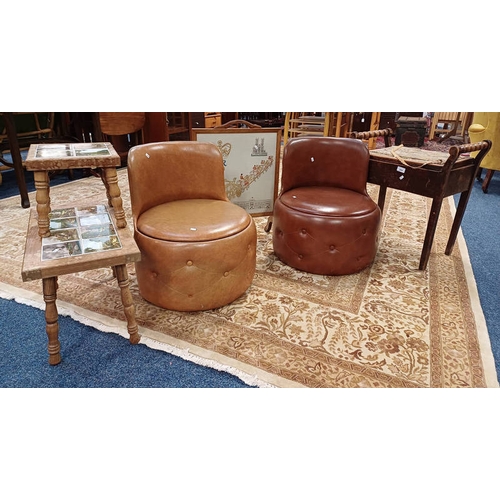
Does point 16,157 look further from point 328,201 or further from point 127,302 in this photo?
point 328,201

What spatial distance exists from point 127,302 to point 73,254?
1.10 feet

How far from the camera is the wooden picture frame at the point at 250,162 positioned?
9.00 feet

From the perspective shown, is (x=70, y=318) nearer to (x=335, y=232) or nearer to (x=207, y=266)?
(x=207, y=266)

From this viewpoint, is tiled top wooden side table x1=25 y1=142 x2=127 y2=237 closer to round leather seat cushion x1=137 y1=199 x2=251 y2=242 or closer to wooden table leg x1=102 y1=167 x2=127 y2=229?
wooden table leg x1=102 y1=167 x2=127 y2=229

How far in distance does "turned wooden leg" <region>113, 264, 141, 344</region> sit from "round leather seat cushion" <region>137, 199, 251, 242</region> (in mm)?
251

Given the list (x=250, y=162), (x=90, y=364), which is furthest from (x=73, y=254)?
(x=250, y=162)

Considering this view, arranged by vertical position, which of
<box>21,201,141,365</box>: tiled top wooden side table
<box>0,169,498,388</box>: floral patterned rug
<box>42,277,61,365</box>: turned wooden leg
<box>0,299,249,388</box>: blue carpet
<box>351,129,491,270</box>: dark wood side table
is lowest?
<box>0,299,249,388</box>: blue carpet

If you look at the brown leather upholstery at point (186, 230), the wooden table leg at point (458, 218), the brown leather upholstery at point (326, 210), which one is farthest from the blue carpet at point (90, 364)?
the wooden table leg at point (458, 218)

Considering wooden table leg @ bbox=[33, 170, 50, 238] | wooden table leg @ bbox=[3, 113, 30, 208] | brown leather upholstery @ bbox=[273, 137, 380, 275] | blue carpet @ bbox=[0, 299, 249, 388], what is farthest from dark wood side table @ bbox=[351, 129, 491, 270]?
wooden table leg @ bbox=[3, 113, 30, 208]

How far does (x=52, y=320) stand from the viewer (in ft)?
5.50

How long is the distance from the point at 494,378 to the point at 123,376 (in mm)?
1634

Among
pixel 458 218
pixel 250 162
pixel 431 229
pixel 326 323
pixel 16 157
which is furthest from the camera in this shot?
pixel 16 157

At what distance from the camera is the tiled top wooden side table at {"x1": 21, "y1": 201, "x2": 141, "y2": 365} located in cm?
155

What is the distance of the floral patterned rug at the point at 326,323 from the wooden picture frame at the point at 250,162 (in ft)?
1.73
